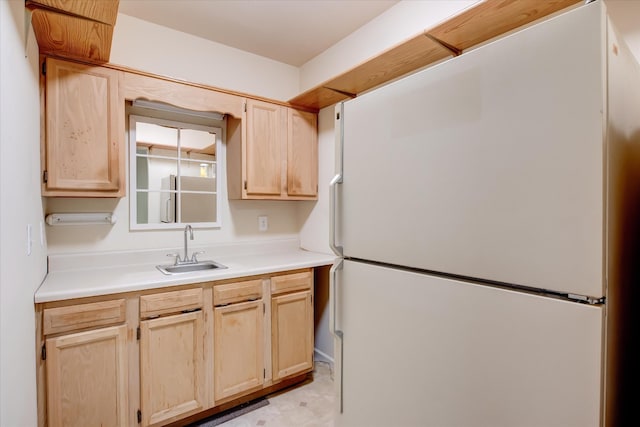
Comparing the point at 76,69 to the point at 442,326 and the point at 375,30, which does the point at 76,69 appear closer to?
the point at 375,30

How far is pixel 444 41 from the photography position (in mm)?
1725

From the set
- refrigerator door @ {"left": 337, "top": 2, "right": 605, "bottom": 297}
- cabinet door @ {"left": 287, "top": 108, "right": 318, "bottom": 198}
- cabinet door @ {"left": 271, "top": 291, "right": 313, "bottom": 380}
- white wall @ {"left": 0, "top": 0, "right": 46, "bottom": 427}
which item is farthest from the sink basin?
refrigerator door @ {"left": 337, "top": 2, "right": 605, "bottom": 297}

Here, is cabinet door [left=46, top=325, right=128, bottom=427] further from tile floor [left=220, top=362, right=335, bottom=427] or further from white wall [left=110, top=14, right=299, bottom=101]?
white wall [left=110, top=14, right=299, bottom=101]

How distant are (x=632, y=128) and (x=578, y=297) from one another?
515 millimetres

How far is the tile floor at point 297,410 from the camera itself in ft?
6.45

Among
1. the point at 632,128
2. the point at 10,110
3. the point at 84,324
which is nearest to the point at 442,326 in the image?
the point at 632,128

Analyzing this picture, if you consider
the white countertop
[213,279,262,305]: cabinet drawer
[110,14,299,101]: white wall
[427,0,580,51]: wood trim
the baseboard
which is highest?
[110,14,299,101]: white wall

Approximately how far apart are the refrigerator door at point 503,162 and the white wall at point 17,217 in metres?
1.18

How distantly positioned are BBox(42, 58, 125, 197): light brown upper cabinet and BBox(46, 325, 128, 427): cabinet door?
0.81 meters

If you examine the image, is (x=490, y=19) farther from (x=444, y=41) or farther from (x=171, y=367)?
(x=171, y=367)

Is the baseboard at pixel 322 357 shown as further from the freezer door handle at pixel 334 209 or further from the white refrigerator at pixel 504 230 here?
the freezer door handle at pixel 334 209

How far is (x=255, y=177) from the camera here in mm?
2500

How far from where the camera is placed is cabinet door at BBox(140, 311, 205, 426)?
1744 mm

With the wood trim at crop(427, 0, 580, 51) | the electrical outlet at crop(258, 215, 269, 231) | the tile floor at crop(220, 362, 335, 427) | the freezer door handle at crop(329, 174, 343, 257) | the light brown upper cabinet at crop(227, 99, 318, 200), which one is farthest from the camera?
the electrical outlet at crop(258, 215, 269, 231)
